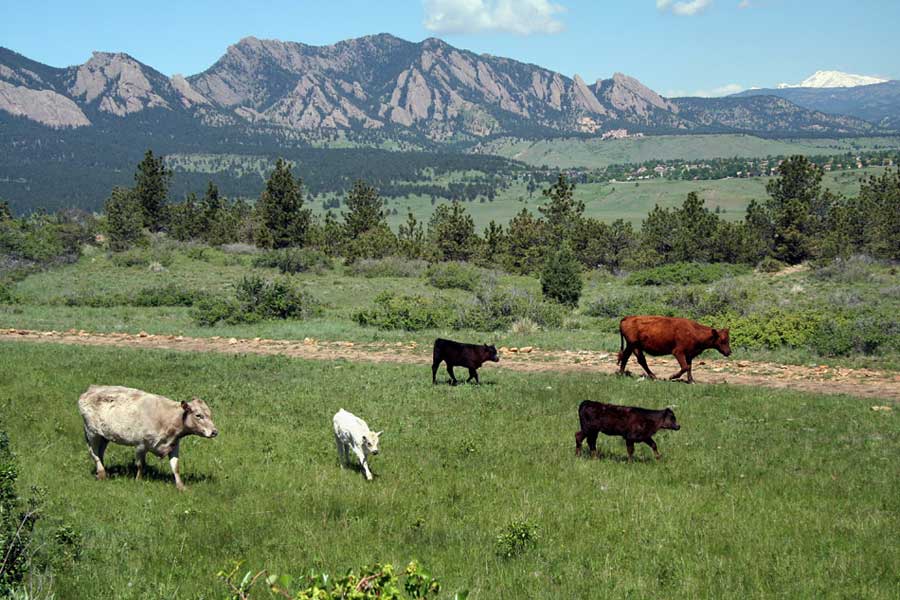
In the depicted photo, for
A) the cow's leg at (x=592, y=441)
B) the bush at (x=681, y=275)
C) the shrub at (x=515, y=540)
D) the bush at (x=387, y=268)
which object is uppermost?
the shrub at (x=515, y=540)

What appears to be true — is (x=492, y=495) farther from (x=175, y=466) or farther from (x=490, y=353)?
(x=490, y=353)

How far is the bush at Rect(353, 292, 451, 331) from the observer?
33.2 meters

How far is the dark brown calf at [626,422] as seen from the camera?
42.9ft

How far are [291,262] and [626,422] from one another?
187 feet

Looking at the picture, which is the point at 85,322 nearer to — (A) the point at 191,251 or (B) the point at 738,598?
(B) the point at 738,598

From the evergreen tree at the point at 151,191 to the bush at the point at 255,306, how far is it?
60.9 m

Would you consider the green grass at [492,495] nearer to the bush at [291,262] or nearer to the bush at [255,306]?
the bush at [255,306]

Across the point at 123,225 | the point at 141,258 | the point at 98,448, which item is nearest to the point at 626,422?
the point at 98,448

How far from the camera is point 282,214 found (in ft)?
275

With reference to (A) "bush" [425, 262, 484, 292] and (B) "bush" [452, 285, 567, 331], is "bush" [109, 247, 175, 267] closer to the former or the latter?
(A) "bush" [425, 262, 484, 292]

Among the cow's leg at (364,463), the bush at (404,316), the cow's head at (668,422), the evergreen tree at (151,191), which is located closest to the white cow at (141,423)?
Answer: the cow's leg at (364,463)

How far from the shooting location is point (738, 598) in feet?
24.3

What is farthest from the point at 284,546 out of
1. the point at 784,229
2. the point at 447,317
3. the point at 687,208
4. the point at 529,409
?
the point at 687,208

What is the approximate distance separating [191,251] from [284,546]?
6880cm
